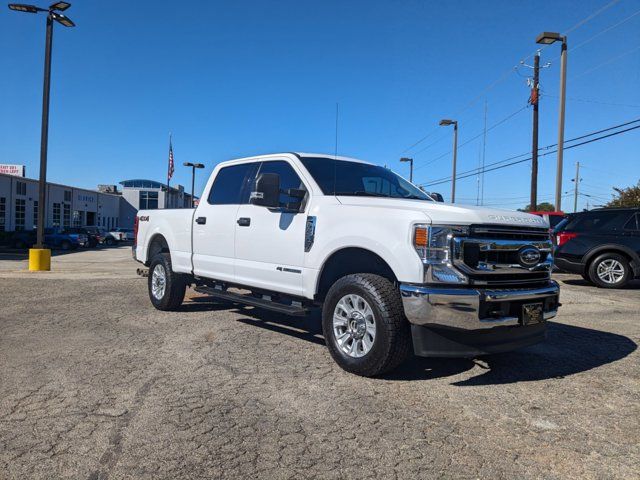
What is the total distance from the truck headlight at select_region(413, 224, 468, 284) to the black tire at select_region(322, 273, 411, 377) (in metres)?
0.39

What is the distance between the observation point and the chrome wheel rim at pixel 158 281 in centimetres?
736

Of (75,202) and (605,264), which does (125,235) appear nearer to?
(75,202)

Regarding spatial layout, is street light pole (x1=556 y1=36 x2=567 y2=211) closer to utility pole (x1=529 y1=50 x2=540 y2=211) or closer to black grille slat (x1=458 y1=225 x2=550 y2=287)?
utility pole (x1=529 y1=50 x2=540 y2=211)

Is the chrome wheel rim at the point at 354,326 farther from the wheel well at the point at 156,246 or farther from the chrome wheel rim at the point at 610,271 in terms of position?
the chrome wheel rim at the point at 610,271

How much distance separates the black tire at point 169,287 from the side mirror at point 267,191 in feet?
8.59

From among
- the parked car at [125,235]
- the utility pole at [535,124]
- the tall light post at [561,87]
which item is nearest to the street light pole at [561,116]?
the tall light post at [561,87]

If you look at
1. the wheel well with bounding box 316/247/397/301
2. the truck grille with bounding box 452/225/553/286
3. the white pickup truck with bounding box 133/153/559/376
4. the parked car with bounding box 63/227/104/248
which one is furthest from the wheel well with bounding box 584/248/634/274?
the parked car with bounding box 63/227/104/248

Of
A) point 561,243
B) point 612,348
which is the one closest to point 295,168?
point 612,348

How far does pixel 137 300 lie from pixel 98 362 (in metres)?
3.82

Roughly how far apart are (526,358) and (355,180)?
8.48 ft

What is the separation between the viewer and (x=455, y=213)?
4.07m

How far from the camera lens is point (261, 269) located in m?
5.61

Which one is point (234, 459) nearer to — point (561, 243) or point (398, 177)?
point (398, 177)

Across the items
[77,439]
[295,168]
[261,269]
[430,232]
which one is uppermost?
[295,168]
